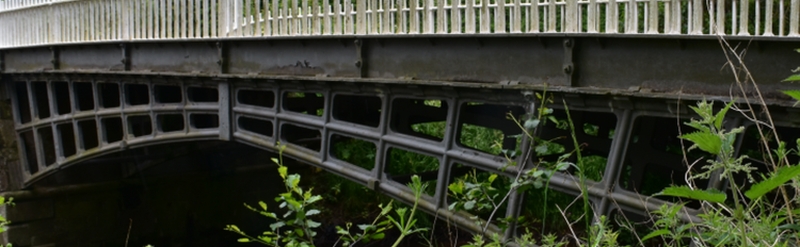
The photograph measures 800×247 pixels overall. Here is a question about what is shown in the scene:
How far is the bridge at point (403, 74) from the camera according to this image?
17.6ft

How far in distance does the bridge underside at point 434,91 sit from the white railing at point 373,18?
147 millimetres

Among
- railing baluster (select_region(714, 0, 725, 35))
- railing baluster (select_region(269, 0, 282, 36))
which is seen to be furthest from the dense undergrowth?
railing baluster (select_region(269, 0, 282, 36))

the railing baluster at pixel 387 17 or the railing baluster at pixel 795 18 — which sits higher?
the railing baluster at pixel 387 17

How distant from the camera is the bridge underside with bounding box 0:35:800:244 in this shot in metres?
5.48

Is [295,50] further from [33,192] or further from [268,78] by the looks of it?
[33,192]

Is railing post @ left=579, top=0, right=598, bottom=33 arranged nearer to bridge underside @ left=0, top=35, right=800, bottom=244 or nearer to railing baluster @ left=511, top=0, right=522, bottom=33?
bridge underside @ left=0, top=35, right=800, bottom=244

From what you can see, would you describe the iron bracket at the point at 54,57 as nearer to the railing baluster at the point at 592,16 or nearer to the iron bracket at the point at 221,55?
the iron bracket at the point at 221,55

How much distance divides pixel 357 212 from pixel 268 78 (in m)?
9.30

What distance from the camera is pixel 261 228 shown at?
1803 cm

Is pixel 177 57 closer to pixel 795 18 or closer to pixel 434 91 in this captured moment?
pixel 434 91

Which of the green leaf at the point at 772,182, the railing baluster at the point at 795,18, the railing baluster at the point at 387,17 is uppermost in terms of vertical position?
the railing baluster at the point at 387,17

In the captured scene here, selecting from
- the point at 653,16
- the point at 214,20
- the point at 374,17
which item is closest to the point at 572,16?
the point at 653,16

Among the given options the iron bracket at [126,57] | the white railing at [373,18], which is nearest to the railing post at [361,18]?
the white railing at [373,18]

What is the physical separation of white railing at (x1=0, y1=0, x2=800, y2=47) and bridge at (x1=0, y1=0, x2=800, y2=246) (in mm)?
20
